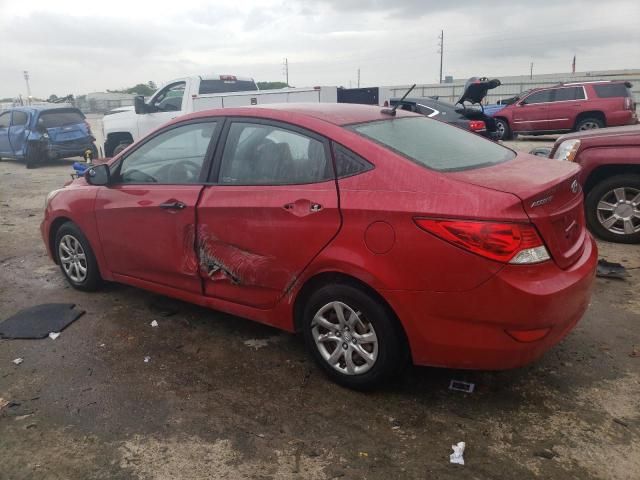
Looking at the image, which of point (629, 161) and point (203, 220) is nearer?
point (203, 220)

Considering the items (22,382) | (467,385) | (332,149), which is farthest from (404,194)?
(22,382)

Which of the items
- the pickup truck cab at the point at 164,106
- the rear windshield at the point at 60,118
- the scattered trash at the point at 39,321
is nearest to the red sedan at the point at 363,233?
the scattered trash at the point at 39,321

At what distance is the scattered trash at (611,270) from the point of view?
474cm

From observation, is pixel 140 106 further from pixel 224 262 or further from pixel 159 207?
pixel 224 262

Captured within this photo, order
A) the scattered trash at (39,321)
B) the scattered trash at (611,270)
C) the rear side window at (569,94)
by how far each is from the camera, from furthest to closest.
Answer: the rear side window at (569,94) < the scattered trash at (611,270) < the scattered trash at (39,321)

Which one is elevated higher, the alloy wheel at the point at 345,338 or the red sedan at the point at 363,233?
the red sedan at the point at 363,233

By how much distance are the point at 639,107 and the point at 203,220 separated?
86.7 ft

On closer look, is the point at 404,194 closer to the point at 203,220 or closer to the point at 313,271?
the point at 313,271

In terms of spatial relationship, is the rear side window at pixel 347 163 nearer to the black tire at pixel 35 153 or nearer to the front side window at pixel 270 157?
the front side window at pixel 270 157

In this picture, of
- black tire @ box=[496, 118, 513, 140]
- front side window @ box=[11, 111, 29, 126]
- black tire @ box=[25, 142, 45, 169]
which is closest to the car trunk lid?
black tire @ box=[25, 142, 45, 169]

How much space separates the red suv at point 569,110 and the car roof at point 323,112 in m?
14.4

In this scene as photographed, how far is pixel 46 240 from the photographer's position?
4.89 metres

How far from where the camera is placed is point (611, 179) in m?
5.52

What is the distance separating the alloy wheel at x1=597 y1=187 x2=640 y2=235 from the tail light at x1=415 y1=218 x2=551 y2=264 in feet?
12.0
